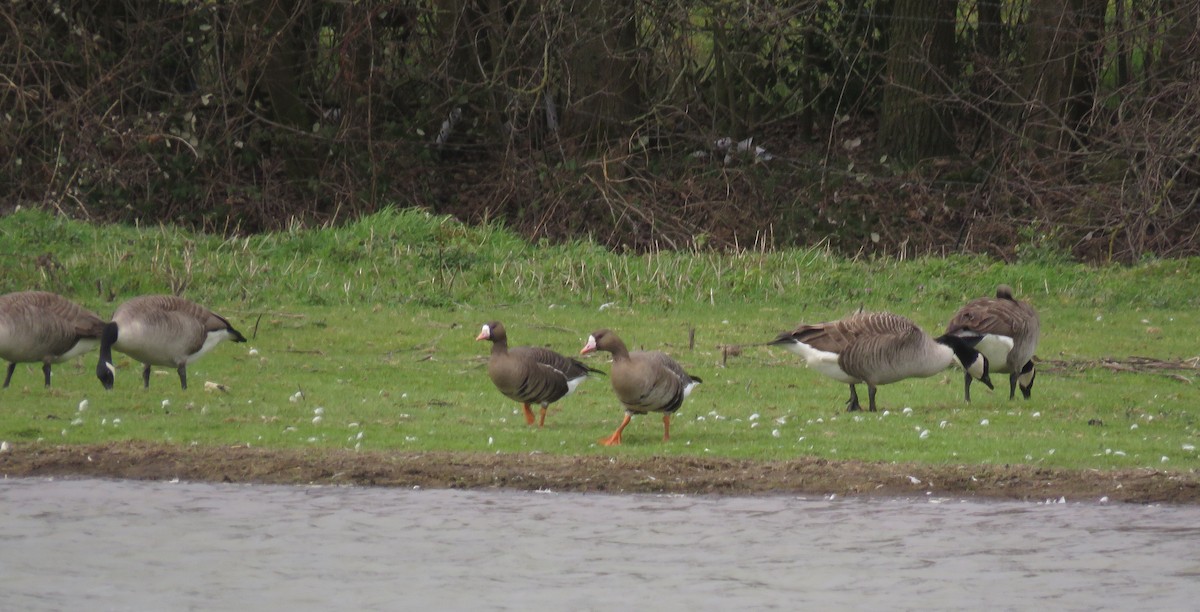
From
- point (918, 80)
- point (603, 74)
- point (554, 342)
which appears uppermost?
point (918, 80)

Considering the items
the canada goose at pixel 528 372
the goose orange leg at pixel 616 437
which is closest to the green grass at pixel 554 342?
the goose orange leg at pixel 616 437

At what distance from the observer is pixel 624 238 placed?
23.6m

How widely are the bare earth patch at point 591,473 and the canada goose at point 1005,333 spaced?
2648mm

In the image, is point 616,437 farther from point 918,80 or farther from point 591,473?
point 918,80

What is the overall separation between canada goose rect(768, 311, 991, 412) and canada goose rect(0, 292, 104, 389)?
229 inches

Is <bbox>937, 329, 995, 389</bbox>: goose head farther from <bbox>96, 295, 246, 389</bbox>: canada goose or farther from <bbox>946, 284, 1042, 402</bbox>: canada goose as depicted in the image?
<bbox>96, 295, 246, 389</bbox>: canada goose

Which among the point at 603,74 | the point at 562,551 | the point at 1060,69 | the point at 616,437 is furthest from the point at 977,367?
the point at 603,74

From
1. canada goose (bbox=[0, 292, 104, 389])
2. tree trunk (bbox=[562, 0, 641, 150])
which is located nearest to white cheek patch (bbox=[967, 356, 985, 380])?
canada goose (bbox=[0, 292, 104, 389])

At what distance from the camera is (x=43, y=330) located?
12.7 metres

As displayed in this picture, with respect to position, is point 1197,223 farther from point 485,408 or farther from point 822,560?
point 822,560

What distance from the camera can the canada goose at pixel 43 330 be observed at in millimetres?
12539

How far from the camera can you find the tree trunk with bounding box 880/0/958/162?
988 inches

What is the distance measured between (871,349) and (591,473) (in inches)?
114

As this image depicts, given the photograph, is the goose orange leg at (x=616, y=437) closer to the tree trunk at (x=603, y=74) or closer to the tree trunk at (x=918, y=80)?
the tree trunk at (x=603, y=74)
